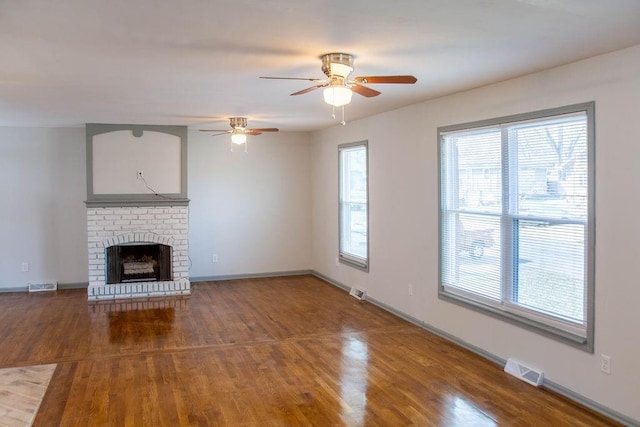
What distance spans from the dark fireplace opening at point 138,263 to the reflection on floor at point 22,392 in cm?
300

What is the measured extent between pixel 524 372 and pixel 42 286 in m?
6.71

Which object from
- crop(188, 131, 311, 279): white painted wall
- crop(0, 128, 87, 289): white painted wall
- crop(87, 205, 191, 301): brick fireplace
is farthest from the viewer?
crop(188, 131, 311, 279): white painted wall

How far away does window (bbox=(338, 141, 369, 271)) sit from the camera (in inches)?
279

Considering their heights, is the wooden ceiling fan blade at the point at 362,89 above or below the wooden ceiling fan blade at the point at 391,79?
above

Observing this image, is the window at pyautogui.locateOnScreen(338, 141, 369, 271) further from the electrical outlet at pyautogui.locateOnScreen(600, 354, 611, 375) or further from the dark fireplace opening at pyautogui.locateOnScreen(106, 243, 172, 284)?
the electrical outlet at pyautogui.locateOnScreen(600, 354, 611, 375)

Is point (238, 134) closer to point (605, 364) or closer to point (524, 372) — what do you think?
point (524, 372)

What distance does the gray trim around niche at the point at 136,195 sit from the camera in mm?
7242

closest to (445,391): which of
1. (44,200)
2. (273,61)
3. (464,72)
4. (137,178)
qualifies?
(464,72)

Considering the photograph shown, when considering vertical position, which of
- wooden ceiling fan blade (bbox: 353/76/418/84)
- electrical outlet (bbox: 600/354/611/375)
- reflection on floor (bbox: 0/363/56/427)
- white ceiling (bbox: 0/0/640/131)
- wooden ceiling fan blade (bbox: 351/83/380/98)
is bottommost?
reflection on floor (bbox: 0/363/56/427)

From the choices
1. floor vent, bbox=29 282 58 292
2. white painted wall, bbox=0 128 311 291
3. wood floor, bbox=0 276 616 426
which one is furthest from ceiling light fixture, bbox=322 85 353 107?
floor vent, bbox=29 282 58 292

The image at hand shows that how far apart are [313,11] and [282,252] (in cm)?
657

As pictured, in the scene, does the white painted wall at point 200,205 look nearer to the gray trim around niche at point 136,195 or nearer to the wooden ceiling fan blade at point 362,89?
the gray trim around niche at point 136,195

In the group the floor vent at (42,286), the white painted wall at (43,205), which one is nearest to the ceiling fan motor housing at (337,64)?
the white painted wall at (43,205)

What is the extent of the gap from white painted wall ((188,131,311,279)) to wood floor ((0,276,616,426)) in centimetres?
187
